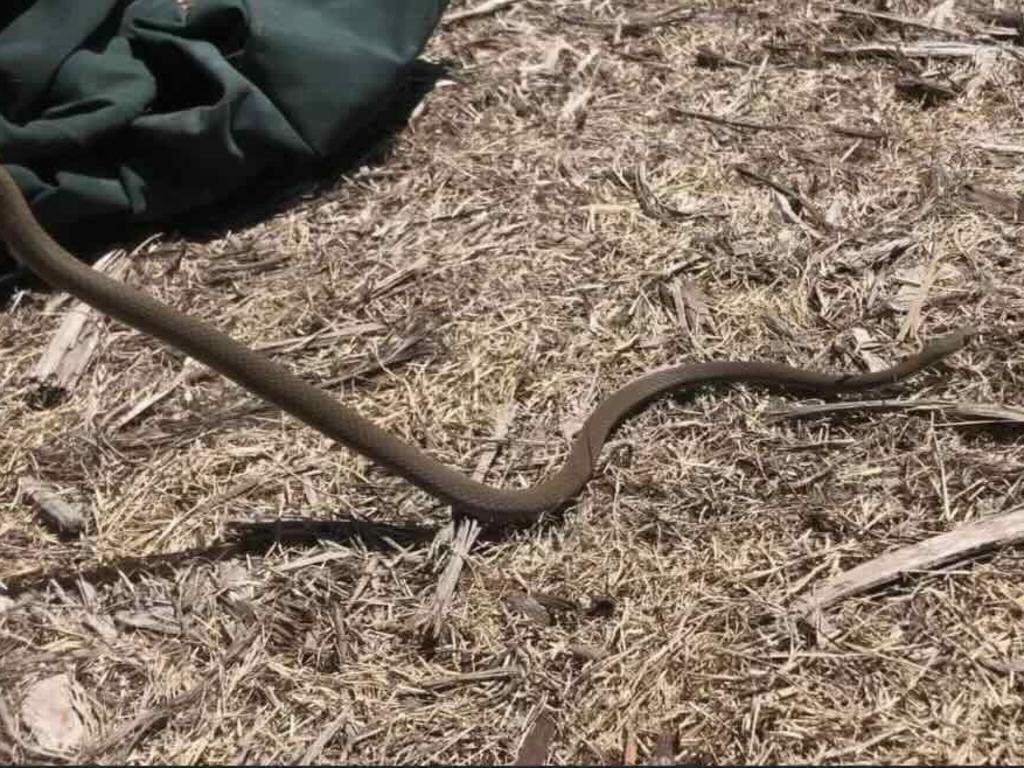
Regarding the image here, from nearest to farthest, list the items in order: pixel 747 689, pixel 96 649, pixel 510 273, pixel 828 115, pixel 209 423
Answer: pixel 747 689 < pixel 96 649 < pixel 209 423 < pixel 510 273 < pixel 828 115

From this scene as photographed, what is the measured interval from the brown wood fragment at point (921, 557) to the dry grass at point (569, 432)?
0.12 ft

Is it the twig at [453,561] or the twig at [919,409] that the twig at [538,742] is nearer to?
the twig at [453,561]

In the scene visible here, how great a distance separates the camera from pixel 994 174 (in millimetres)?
4238

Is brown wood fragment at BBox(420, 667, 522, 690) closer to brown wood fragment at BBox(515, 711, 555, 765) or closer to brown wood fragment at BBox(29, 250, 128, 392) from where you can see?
brown wood fragment at BBox(515, 711, 555, 765)

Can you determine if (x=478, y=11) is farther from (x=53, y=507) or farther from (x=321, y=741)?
(x=321, y=741)

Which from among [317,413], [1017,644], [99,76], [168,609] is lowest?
[1017,644]

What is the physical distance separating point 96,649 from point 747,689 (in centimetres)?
162

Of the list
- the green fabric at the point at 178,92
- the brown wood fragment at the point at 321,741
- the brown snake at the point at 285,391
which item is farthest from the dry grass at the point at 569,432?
the green fabric at the point at 178,92

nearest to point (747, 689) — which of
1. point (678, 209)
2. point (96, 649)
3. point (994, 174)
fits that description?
point (96, 649)

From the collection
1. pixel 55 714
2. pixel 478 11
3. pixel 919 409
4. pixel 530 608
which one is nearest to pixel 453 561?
pixel 530 608

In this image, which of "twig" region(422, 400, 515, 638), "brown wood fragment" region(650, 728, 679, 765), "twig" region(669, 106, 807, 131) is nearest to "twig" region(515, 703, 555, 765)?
"brown wood fragment" region(650, 728, 679, 765)

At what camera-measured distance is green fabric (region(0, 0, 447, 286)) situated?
4223 mm

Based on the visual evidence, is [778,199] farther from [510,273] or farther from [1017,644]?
[1017,644]

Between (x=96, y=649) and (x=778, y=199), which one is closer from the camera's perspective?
(x=96, y=649)
